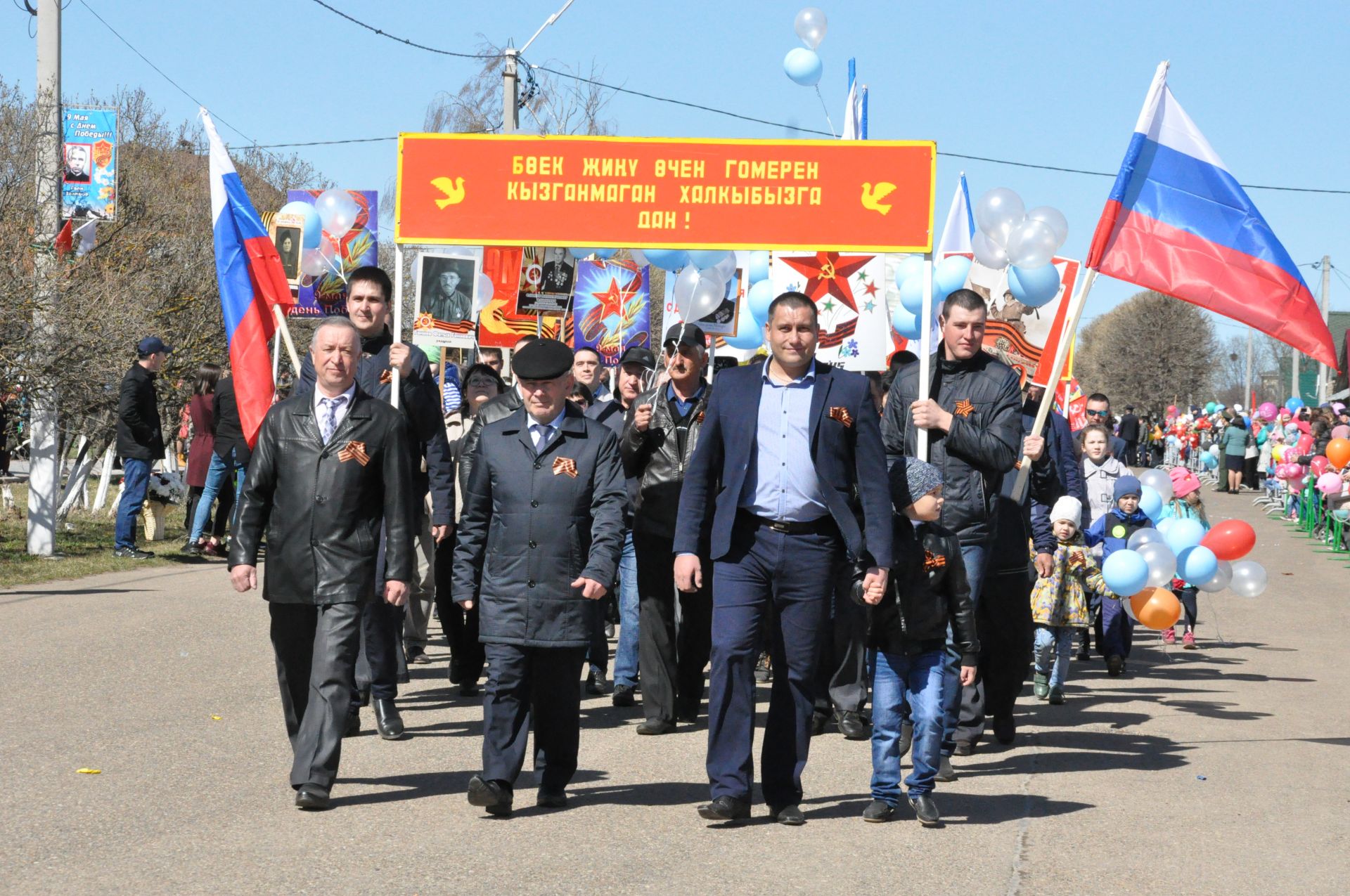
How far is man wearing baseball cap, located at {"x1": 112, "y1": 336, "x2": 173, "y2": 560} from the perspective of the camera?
16.1 m

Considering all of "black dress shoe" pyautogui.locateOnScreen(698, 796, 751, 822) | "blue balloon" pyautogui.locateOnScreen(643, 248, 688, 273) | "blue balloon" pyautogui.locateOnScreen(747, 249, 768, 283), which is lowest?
"black dress shoe" pyautogui.locateOnScreen(698, 796, 751, 822)

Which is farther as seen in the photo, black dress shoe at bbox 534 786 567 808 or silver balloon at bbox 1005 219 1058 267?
silver balloon at bbox 1005 219 1058 267

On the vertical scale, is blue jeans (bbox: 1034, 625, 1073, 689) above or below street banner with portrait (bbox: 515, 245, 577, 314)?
below

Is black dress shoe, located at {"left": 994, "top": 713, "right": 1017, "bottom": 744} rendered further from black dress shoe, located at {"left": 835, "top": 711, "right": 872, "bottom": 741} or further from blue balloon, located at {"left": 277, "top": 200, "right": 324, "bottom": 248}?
blue balloon, located at {"left": 277, "top": 200, "right": 324, "bottom": 248}

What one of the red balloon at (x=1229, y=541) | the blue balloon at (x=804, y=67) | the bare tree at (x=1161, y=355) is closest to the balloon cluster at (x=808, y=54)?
the blue balloon at (x=804, y=67)

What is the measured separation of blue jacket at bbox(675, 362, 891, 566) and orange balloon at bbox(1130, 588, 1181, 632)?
160 inches

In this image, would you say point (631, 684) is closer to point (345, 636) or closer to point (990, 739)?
point (990, 739)

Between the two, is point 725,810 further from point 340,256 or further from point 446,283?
point 340,256

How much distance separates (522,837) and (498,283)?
43.0ft

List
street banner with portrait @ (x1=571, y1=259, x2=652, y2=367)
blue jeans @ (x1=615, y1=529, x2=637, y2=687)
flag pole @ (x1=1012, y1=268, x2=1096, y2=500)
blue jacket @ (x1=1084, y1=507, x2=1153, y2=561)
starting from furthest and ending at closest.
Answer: street banner with portrait @ (x1=571, y1=259, x2=652, y2=367) → blue jacket @ (x1=1084, y1=507, x2=1153, y2=561) → blue jeans @ (x1=615, y1=529, x2=637, y2=687) → flag pole @ (x1=1012, y1=268, x2=1096, y2=500)

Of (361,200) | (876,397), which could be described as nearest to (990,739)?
(876,397)

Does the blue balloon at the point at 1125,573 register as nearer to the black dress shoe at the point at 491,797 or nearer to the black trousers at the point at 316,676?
the black dress shoe at the point at 491,797

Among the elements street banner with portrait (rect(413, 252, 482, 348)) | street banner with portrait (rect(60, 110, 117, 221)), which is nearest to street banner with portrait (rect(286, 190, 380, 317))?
street banner with portrait (rect(60, 110, 117, 221))

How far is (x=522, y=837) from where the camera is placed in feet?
20.3
